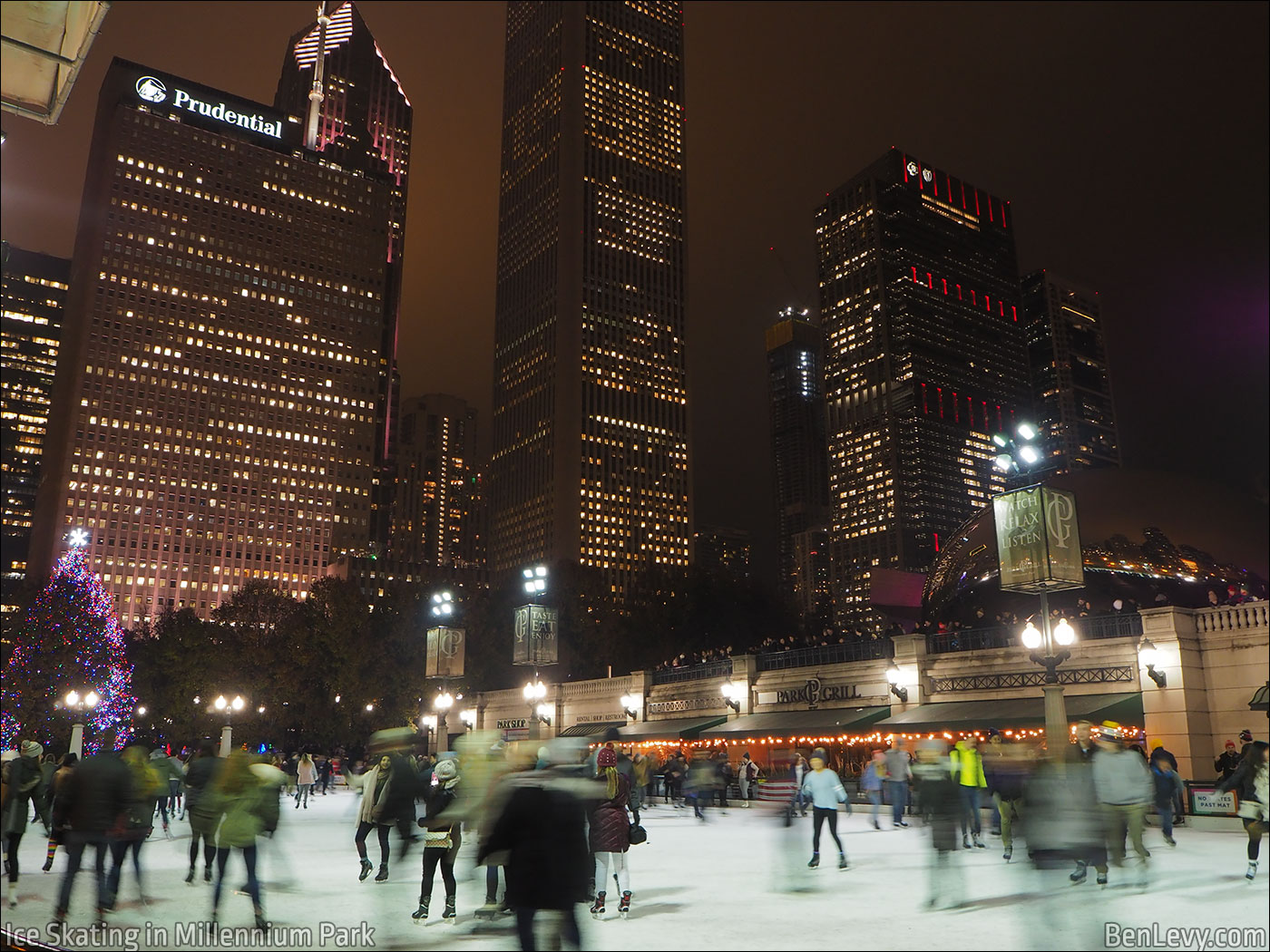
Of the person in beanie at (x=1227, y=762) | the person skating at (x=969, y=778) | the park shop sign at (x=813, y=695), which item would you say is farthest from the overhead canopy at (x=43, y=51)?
the park shop sign at (x=813, y=695)

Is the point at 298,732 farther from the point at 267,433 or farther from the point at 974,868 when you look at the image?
the point at 267,433

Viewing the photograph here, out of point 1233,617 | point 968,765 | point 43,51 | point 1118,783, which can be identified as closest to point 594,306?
point 1233,617

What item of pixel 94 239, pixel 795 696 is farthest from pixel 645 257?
pixel 795 696

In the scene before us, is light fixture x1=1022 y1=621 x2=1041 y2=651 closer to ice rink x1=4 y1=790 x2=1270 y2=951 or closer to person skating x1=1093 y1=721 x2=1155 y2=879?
ice rink x1=4 y1=790 x2=1270 y2=951

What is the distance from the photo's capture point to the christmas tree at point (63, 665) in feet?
153

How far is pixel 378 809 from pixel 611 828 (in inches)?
135

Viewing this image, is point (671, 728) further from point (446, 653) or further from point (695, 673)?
point (446, 653)

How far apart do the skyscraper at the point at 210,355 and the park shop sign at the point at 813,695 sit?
120402 millimetres

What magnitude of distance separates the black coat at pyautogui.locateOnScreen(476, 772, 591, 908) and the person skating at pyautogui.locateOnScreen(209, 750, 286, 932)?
13.5 ft

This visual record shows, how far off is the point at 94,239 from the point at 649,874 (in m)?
150

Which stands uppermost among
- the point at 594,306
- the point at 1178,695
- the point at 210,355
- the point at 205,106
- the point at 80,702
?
the point at 205,106

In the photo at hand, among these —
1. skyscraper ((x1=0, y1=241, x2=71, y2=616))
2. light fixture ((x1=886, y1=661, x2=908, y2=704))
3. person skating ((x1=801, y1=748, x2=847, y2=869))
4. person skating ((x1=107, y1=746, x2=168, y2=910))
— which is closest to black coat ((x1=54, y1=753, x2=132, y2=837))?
person skating ((x1=107, y1=746, x2=168, y2=910))

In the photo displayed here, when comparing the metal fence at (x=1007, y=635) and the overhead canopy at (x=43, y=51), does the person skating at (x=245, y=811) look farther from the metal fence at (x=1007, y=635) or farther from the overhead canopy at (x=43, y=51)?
the metal fence at (x=1007, y=635)

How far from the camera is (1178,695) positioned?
24.6 m
